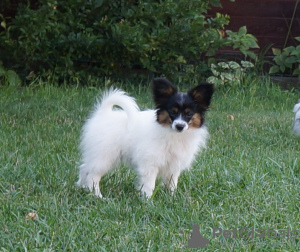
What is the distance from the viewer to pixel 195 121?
4.61m

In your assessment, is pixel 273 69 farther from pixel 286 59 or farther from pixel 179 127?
pixel 179 127

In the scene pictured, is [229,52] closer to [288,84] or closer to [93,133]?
[288,84]

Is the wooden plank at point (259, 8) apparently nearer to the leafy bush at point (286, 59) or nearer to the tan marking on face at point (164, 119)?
the leafy bush at point (286, 59)

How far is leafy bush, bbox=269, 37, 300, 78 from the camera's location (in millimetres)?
10086

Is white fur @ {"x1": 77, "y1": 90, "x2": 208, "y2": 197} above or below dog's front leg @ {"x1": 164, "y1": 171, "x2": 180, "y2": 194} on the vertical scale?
above

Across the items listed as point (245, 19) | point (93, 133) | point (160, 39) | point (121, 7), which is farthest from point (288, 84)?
point (93, 133)

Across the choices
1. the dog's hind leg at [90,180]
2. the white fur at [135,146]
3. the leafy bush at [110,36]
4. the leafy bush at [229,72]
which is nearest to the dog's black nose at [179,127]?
the white fur at [135,146]

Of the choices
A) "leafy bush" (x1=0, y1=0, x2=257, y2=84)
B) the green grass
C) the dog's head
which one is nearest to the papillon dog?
the dog's head

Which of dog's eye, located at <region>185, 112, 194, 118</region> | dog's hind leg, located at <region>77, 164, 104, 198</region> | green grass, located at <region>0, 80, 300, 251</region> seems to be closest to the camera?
green grass, located at <region>0, 80, 300, 251</region>

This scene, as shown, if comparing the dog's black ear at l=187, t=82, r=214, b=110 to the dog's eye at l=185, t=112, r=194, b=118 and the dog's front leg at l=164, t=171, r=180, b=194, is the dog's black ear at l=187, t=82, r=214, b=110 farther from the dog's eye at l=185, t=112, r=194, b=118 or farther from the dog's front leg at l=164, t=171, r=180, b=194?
the dog's front leg at l=164, t=171, r=180, b=194

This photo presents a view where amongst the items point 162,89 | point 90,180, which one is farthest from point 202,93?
point 90,180

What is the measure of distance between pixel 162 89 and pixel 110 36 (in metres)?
5.03

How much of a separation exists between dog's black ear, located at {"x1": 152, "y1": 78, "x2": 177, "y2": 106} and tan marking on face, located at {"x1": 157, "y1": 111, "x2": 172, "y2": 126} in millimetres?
90

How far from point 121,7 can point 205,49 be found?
1.53 meters
